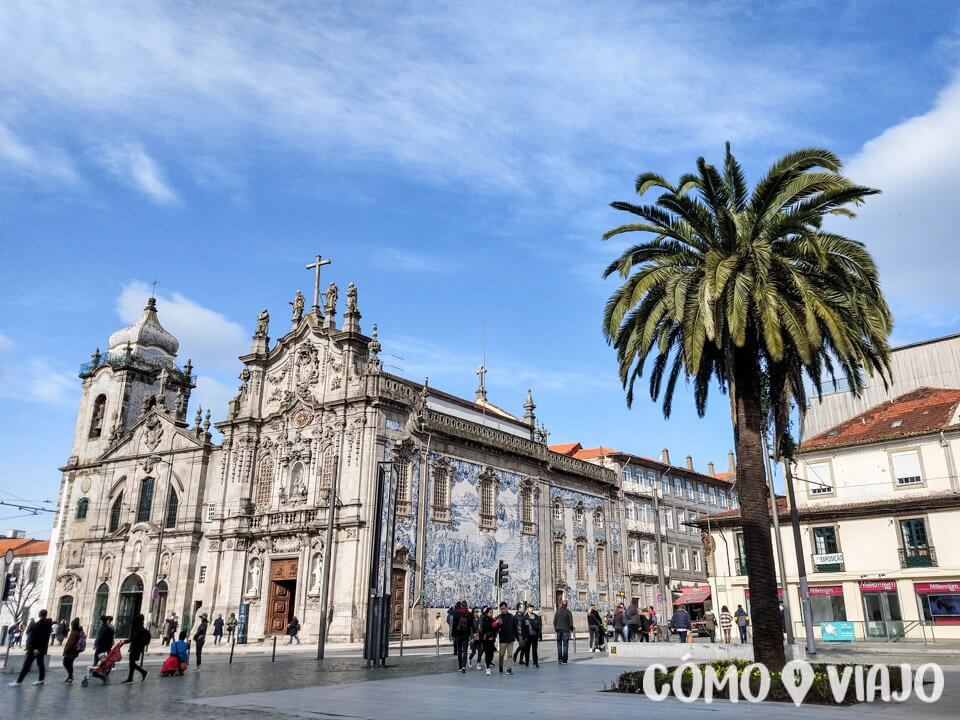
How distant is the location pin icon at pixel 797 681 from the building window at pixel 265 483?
33368mm

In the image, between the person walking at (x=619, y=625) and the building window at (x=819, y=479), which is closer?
the person walking at (x=619, y=625)

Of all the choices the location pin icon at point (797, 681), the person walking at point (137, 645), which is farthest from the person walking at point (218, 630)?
the location pin icon at point (797, 681)

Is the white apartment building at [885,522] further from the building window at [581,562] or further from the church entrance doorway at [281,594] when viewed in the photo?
the church entrance doorway at [281,594]

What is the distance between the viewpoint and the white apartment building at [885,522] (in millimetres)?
33656

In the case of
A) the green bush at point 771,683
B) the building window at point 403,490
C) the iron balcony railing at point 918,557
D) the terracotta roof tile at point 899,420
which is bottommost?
the green bush at point 771,683

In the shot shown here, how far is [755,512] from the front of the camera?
16656mm

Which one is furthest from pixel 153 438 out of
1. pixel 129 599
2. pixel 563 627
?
pixel 563 627

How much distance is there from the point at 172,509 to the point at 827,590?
Answer: 122ft

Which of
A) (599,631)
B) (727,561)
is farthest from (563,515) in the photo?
(599,631)

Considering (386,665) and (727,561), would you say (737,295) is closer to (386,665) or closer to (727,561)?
(386,665)

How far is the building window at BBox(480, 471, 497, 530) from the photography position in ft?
144

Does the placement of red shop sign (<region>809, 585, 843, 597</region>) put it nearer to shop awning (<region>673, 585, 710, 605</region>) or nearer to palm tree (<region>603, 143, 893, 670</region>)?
shop awning (<region>673, 585, 710, 605</region>)

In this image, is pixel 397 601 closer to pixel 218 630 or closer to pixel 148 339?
pixel 218 630

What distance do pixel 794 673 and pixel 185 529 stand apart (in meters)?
39.8
